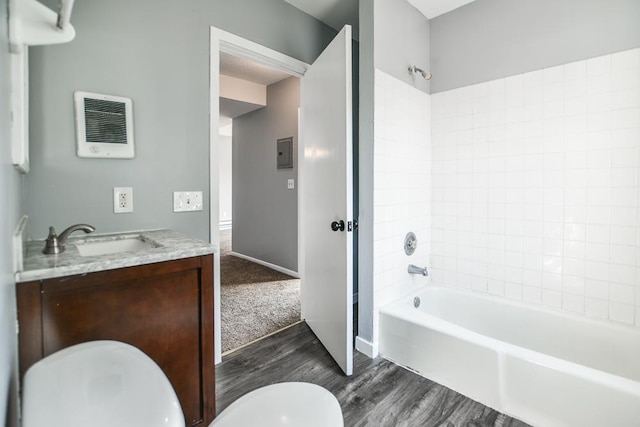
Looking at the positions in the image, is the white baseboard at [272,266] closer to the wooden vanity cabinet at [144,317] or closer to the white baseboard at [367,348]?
the white baseboard at [367,348]

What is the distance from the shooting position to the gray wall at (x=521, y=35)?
1.78 meters

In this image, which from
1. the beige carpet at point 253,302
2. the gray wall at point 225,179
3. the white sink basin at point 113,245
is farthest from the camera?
the gray wall at point 225,179

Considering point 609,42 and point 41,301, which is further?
point 609,42

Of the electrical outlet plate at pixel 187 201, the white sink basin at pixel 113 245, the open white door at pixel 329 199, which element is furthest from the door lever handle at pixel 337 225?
the white sink basin at pixel 113 245

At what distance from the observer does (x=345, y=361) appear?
5.90 feet

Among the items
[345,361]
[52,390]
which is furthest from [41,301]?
[345,361]

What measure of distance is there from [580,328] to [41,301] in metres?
2.58

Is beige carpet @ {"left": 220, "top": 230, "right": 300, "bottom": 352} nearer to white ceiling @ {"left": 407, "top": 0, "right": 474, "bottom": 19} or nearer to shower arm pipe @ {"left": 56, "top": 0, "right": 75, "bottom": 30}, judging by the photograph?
shower arm pipe @ {"left": 56, "top": 0, "right": 75, "bottom": 30}

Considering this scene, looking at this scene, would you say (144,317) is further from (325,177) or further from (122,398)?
(325,177)

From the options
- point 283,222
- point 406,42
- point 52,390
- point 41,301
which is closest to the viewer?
point 52,390

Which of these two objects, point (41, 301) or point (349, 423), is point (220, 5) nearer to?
point (41, 301)

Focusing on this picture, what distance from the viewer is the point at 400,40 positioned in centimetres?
221

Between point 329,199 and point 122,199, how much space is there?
1125 mm

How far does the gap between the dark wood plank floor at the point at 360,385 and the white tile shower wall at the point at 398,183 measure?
36 cm
